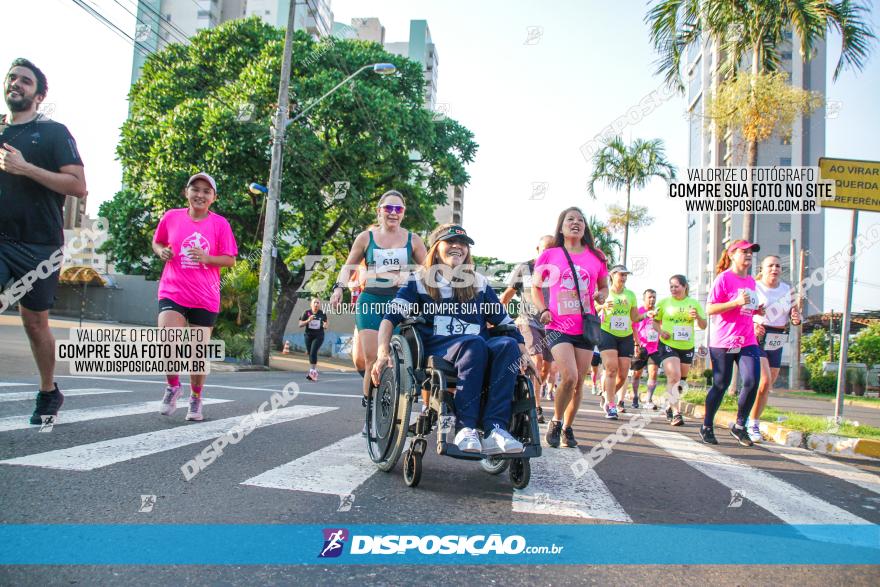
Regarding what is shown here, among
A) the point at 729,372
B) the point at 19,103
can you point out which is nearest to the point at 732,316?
the point at 729,372

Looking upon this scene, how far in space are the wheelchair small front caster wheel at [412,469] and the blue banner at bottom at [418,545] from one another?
670 mm

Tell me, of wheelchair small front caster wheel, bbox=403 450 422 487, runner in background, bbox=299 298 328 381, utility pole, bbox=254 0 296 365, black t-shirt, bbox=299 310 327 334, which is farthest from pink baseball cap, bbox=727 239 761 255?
utility pole, bbox=254 0 296 365

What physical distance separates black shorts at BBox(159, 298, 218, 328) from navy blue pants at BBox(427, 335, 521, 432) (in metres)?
2.78

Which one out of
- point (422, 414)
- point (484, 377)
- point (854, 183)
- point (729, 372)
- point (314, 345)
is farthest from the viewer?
point (314, 345)

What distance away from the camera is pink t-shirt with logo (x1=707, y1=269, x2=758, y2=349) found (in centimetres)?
638

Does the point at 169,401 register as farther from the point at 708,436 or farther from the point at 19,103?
the point at 708,436

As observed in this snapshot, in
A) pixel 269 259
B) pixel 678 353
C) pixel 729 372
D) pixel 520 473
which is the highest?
pixel 269 259

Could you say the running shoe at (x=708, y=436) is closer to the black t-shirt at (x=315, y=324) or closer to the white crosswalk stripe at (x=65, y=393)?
the white crosswalk stripe at (x=65, y=393)

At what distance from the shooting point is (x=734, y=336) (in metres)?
6.39

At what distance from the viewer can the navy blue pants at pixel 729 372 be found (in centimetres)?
632

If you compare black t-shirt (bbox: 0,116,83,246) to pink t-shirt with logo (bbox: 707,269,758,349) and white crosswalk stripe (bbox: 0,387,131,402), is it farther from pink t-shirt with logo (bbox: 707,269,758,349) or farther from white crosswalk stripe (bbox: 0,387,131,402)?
pink t-shirt with logo (bbox: 707,269,758,349)

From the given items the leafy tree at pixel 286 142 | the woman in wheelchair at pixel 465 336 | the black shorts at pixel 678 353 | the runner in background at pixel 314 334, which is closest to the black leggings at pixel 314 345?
the runner in background at pixel 314 334

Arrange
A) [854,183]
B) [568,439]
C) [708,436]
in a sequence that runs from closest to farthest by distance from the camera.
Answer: [568,439], [708,436], [854,183]

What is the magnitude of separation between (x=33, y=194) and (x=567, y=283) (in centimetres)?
424
